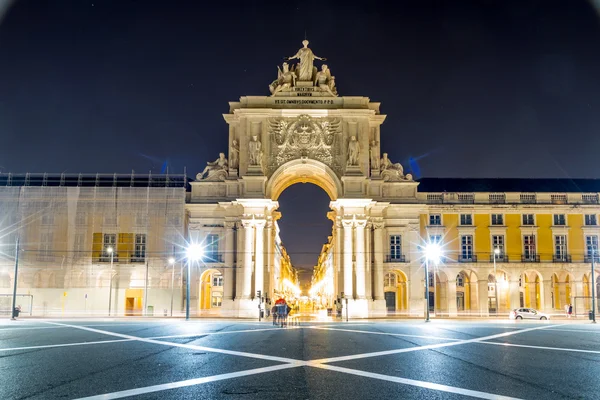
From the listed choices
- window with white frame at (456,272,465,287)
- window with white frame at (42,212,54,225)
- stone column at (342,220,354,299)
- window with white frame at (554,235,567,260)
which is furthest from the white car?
window with white frame at (42,212,54,225)

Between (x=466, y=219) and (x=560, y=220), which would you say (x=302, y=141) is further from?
(x=560, y=220)

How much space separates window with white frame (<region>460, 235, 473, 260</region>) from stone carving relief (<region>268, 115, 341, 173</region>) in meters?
15.9

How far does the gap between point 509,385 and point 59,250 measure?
171ft

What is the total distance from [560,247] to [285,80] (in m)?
33.7

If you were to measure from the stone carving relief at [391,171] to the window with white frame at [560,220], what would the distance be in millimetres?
16228

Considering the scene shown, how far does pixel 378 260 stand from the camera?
59.4 meters

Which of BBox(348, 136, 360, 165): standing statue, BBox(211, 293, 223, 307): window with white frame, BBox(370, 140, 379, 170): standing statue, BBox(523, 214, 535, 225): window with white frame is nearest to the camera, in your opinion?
BBox(348, 136, 360, 165): standing statue

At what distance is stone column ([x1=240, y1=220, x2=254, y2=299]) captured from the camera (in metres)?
57.2

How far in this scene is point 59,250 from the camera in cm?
5722

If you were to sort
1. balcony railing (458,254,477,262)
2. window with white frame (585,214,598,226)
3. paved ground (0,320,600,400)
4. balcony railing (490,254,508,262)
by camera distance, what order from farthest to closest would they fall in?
window with white frame (585,214,598,226)
balcony railing (490,254,508,262)
balcony railing (458,254,477,262)
paved ground (0,320,600,400)

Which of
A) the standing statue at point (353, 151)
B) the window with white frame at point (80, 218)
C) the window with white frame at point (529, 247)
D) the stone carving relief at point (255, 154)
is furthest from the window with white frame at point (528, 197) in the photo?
the window with white frame at point (80, 218)

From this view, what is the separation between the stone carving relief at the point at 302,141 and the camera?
194ft

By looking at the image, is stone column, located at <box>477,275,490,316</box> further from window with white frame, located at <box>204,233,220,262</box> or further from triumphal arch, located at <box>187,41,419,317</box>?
window with white frame, located at <box>204,233,220,262</box>

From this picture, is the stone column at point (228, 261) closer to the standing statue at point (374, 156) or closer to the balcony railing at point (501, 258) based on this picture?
the standing statue at point (374, 156)
